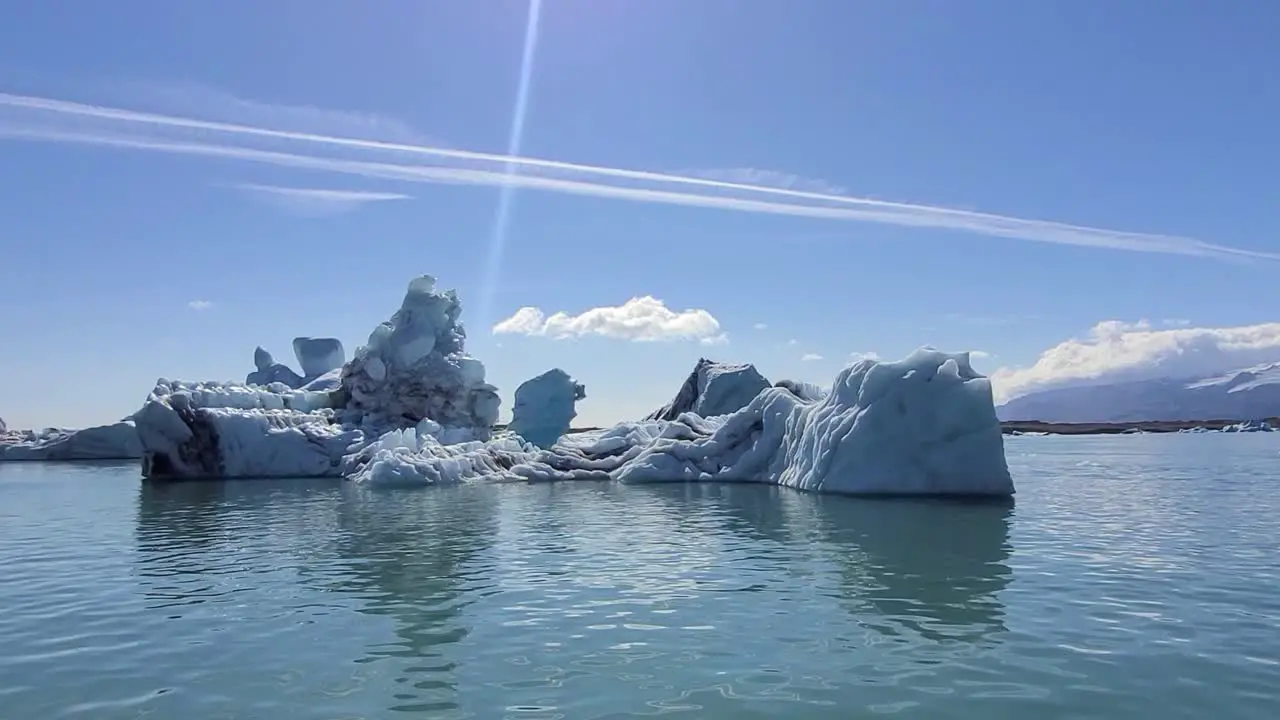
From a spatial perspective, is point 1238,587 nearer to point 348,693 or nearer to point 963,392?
point 348,693

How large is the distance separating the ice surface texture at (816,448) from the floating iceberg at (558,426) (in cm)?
4

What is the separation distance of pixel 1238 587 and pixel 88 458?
71.3 metres

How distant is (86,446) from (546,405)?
120 ft

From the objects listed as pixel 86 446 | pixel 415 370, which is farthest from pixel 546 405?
pixel 86 446

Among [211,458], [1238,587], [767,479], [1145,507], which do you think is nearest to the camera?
[1238,587]

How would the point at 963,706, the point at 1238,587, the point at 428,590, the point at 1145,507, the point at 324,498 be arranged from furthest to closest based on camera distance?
the point at 324,498 → the point at 1145,507 → the point at 428,590 → the point at 1238,587 → the point at 963,706

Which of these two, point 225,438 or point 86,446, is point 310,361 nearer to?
point 86,446

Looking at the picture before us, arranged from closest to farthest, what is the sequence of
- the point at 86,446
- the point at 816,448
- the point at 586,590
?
the point at 586,590, the point at 816,448, the point at 86,446

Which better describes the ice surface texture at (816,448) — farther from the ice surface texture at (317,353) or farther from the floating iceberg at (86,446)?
the floating iceberg at (86,446)

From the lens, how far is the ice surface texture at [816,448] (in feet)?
76.8

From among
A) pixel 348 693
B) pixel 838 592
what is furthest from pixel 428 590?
pixel 838 592

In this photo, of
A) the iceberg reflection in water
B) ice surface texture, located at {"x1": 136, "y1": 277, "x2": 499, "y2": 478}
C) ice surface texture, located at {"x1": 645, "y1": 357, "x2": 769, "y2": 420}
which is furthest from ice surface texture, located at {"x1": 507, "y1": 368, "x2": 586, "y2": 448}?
the iceberg reflection in water

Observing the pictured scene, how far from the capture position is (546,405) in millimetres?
51719

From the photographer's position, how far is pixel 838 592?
1112 centimetres
